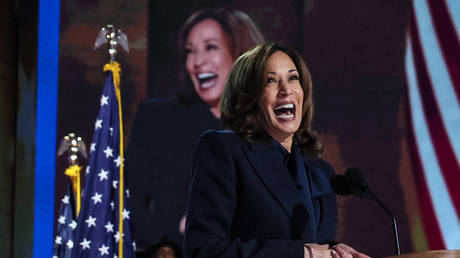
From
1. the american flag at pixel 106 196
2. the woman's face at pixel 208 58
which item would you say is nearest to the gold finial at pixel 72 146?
the american flag at pixel 106 196

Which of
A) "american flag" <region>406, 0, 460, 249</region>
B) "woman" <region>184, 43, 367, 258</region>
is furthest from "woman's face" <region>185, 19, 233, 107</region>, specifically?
"woman" <region>184, 43, 367, 258</region>

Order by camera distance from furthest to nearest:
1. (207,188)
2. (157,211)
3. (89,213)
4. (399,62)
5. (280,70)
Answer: (399,62), (157,211), (89,213), (280,70), (207,188)

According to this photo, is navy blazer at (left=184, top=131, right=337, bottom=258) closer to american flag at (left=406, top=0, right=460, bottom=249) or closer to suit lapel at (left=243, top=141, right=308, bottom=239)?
suit lapel at (left=243, top=141, right=308, bottom=239)

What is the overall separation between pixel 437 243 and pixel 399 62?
5.41ft

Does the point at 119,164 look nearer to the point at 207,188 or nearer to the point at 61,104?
the point at 61,104

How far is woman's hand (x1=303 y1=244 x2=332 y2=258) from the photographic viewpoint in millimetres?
1481

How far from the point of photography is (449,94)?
515 centimetres

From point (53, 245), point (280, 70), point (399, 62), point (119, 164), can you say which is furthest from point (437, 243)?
point (280, 70)

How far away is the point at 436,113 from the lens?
5.17 metres

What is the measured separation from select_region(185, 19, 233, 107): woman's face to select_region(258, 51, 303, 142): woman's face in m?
3.36

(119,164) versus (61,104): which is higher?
(61,104)

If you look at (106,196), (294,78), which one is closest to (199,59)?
(106,196)

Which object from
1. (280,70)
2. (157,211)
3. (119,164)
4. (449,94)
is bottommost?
(157,211)

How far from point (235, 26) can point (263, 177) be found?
370cm
